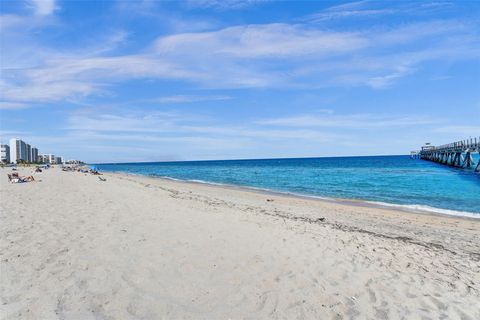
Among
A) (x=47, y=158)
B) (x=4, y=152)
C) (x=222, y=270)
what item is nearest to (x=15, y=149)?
(x=4, y=152)

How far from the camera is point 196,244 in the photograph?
675cm

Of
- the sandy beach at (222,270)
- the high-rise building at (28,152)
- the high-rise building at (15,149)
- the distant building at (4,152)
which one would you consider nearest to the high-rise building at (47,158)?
the high-rise building at (28,152)

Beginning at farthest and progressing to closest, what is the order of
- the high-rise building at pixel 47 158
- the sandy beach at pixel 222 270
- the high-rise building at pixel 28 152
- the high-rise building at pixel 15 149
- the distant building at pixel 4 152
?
the high-rise building at pixel 47 158 → the high-rise building at pixel 28 152 → the high-rise building at pixel 15 149 → the distant building at pixel 4 152 → the sandy beach at pixel 222 270

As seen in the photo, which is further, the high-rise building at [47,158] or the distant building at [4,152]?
the high-rise building at [47,158]

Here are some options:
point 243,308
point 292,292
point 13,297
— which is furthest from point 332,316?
point 13,297

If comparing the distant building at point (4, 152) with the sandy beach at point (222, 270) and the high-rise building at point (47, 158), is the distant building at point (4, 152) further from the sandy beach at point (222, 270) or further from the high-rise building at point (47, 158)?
the sandy beach at point (222, 270)

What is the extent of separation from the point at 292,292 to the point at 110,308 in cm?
240

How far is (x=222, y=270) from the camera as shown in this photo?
5367 millimetres

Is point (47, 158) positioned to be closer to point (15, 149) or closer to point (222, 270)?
point (15, 149)

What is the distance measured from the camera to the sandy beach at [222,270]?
13.6 ft

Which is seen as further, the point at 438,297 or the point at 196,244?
the point at 196,244

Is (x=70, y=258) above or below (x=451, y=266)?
above

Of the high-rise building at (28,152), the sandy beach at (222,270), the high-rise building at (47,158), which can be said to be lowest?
the sandy beach at (222,270)

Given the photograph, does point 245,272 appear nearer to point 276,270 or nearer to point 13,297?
point 276,270
